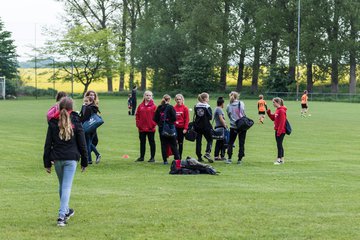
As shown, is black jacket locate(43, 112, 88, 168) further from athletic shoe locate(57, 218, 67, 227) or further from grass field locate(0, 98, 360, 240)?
grass field locate(0, 98, 360, 240)

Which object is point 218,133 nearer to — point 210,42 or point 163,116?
point 163,116

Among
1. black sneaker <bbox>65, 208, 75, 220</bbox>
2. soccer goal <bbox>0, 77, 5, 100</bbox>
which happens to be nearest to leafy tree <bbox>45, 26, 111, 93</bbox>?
soccer goal <bbox>0, 77, 5, 100</bbox>

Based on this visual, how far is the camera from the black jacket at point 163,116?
57.8ft

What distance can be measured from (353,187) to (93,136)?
7476 mm

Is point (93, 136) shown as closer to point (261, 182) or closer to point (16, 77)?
point (261, 182)

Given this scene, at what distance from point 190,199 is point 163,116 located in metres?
5.69

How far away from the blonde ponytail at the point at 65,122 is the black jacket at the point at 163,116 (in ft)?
25.7

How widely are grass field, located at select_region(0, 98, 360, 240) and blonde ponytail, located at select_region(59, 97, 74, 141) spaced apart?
1261mm

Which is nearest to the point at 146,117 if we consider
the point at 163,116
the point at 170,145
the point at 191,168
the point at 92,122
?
the point at 163,116

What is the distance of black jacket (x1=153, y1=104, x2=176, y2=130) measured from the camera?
1762cm

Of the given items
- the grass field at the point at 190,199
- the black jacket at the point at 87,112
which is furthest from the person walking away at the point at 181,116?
the black jacket at the point at 87,112

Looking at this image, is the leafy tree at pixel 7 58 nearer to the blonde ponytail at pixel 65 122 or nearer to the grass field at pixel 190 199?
the grass field at pixel 190 199

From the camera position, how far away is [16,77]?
3511 inches

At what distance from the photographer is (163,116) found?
1769 centimetres
